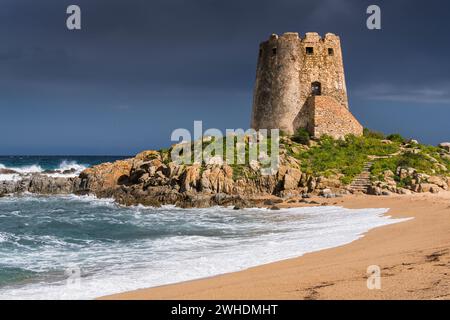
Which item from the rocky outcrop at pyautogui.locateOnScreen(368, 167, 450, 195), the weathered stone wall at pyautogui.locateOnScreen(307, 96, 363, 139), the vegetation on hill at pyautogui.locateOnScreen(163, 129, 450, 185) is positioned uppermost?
the weathered stone wall at pyautogui.locateOnScreen(307, 96, 363, 139)

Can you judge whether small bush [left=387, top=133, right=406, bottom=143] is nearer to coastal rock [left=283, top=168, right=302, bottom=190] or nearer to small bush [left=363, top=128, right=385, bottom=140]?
small bush [left=363, top=128, right=385, bottom=140]

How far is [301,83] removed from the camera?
34.5 metres

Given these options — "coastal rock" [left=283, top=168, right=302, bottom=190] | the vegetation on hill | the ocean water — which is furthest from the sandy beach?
the ocean water

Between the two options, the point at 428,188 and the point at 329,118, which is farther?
the point at 329,118

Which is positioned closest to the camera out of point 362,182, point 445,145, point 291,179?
point 362,182

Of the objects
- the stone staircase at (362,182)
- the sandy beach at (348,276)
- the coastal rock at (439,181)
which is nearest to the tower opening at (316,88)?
the stone staircase at (362,182)

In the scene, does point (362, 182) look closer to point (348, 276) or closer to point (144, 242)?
point (144, 242)

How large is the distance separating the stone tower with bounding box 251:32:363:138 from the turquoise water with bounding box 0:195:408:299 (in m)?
13.8

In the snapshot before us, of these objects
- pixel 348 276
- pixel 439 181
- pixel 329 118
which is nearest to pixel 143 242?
pixel 348 276

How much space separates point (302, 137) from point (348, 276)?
24.5 metres

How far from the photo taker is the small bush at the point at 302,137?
104ft

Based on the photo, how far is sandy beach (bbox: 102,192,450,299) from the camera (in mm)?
6935

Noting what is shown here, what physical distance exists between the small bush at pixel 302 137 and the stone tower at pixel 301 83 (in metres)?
0.63
